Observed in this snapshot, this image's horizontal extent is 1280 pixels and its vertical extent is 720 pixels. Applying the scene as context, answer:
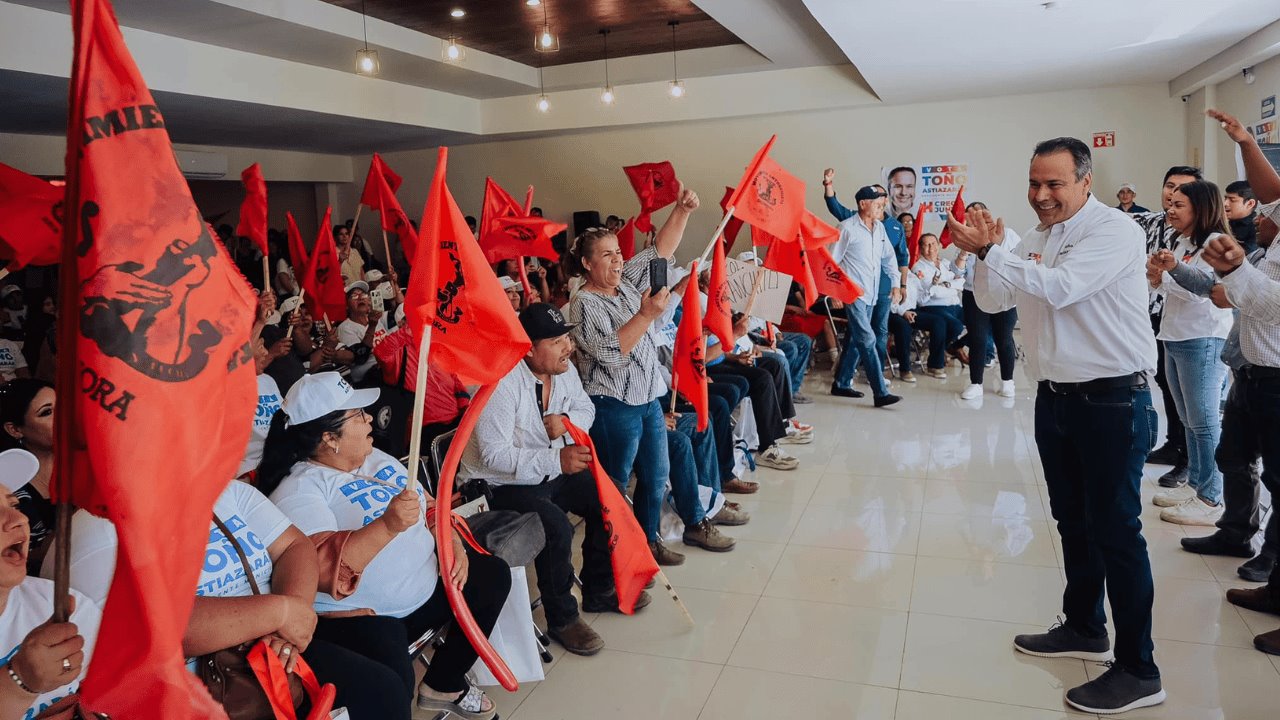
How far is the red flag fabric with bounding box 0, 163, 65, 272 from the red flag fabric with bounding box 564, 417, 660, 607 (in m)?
2.36

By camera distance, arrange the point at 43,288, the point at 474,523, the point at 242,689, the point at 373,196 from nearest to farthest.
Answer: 1. the point at 242,689
2. the point at 474,523
3. the point at 373,196
4. the point at 43,288

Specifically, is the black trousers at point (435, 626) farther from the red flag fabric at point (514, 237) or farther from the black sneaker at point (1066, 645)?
the red flag fabric at point (514, 237)

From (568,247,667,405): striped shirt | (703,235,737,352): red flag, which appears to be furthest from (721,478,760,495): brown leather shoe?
(568,247,667,405): striped shirt

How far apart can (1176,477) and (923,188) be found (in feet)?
21.9

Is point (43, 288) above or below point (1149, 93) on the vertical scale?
below

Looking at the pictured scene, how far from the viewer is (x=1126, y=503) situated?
2.50m

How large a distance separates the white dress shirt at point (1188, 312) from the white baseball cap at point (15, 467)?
387 centimetres

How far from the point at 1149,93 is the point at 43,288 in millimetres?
10964

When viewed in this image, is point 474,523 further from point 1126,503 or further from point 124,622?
point 1126,503

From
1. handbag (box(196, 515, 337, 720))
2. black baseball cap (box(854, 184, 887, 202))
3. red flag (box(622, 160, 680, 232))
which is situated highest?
red flag (box(622, 160, 680, 232))

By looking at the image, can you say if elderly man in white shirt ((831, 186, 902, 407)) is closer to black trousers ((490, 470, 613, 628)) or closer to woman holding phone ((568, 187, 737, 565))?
woman holding phone ((568, 187, 737, 565))

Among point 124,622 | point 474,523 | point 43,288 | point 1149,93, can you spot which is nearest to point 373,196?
point 43,288

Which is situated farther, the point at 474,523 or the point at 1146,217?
the point at 1146,217

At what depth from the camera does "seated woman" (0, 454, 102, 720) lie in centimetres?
136
